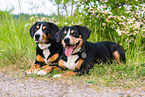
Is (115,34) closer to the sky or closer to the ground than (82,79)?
closer to the sky

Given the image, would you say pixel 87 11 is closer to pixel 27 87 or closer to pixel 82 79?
pixel 82 79

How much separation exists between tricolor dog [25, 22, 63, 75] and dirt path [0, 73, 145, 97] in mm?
739

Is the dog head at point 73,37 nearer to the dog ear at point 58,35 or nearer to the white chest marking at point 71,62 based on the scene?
Answer: the dog ear at point 58,35

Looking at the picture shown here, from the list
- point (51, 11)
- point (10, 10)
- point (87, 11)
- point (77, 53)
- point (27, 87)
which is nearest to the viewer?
point (27, 87)

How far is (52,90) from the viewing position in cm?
323

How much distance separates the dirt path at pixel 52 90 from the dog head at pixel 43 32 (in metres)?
1.05

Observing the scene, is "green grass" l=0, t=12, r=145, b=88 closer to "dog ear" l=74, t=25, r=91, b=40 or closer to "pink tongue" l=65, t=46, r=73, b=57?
"pink tongue" l=65, t=46, r=73, b=57

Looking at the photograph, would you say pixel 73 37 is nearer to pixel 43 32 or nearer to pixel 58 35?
pixel 58 35

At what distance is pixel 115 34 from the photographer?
7895 mm

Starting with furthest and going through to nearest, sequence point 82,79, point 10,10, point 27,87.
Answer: point 10,10 < point 82,79 < point 27,87

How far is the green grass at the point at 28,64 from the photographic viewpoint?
12.4 feet

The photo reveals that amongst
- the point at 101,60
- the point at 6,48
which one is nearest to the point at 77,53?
the point at 101,60

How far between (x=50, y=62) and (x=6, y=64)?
143cm

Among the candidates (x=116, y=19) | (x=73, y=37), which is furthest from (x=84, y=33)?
(x=116, y=19)
